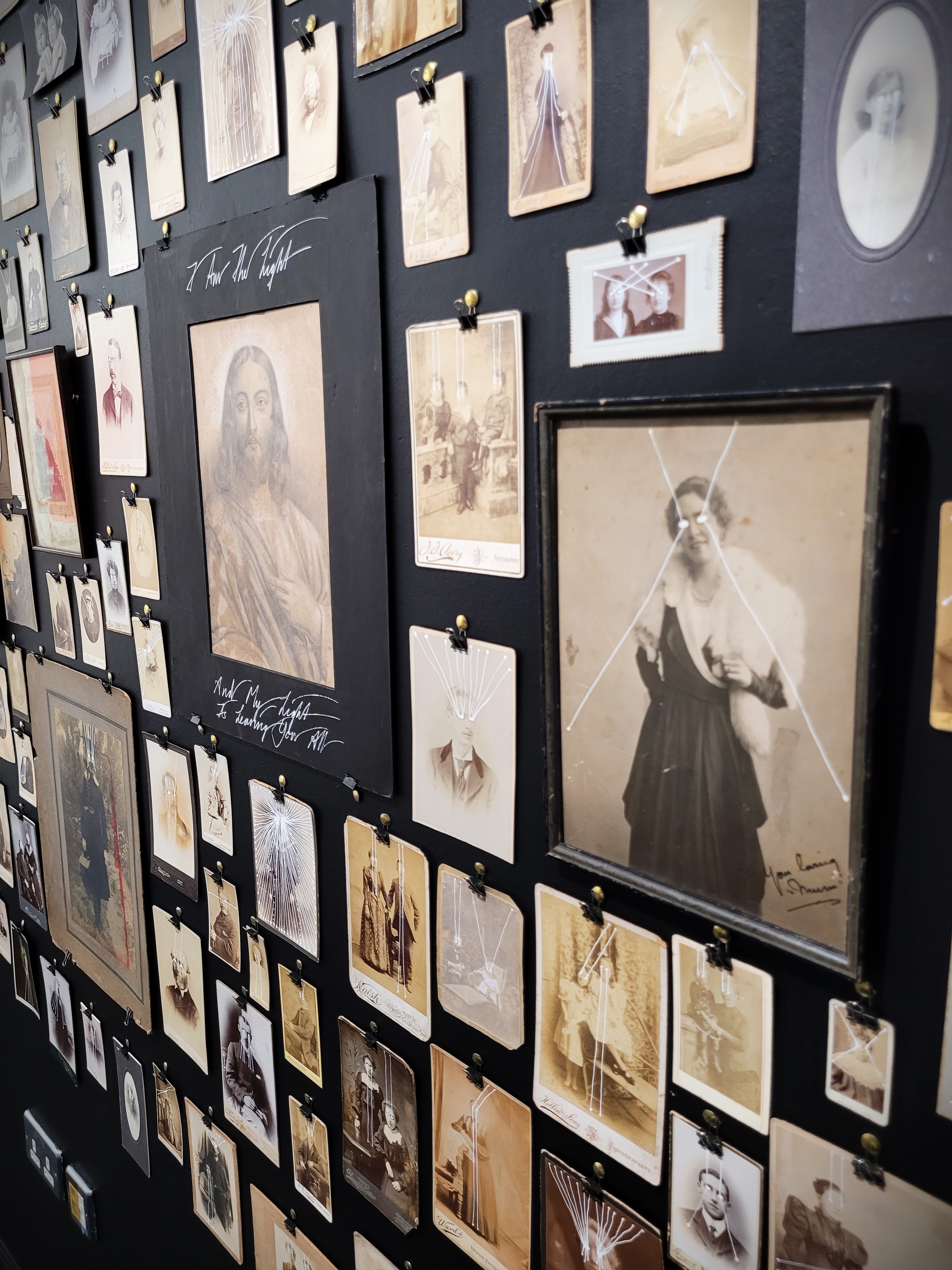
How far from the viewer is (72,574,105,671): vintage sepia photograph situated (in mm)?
1630

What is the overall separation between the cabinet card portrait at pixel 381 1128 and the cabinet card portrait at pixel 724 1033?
18.0 inches

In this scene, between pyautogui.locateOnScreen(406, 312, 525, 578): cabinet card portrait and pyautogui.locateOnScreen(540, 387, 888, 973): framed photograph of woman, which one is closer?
pyautogui.locateOnScreen(540, 387, 888, 973): framed photograph of woman

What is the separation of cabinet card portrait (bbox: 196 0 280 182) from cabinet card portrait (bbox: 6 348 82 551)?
585mm

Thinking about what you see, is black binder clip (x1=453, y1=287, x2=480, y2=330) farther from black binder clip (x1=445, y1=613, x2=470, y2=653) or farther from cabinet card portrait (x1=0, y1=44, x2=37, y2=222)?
cabinet card portrait (x1=0, y1=44, x2=37, y2=222)

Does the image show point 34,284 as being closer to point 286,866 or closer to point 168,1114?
point 286,866

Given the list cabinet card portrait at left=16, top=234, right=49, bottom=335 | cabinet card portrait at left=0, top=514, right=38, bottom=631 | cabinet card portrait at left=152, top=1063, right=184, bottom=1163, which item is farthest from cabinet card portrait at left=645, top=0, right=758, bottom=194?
cabinet card portrait at left=152, top=1063, right=184, bottom=1163

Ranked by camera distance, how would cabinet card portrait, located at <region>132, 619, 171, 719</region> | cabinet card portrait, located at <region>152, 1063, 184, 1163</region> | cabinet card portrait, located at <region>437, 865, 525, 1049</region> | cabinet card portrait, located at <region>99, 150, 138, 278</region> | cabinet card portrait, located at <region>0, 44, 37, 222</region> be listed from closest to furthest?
1. cabinet card portrait, located at <region>437, 865, 525, 1049</region>
2. cabinet card portrait, located at <region>99, 150, 138, 278</region>
3. cabinet card portrait, located at <region>132, 619, 171, 719</region>
4. cabinet card portrait, located at <region>0, 44, 37, 222</region>
5. cabinet card portrait, located at <region>152, 1063, 184, 1163</region>

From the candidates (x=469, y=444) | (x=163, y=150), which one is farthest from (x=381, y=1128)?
(x=163, y=150)

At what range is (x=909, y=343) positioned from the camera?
0.58m

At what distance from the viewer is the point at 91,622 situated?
1.66 metres

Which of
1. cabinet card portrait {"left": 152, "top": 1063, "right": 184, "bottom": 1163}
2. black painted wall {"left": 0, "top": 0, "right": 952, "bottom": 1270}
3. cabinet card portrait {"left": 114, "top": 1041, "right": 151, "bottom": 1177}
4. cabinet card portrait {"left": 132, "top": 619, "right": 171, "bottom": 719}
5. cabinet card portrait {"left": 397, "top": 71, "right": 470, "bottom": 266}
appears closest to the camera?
black painted wall {"left": 0, "top": 0, "right": 952, "bottom": 1270}

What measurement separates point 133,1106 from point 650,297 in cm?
188

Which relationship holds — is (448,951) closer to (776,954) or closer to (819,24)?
(776,954)

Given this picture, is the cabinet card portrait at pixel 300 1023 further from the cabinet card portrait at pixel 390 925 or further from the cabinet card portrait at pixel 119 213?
the cabinet card portrait at pixel 119 213
